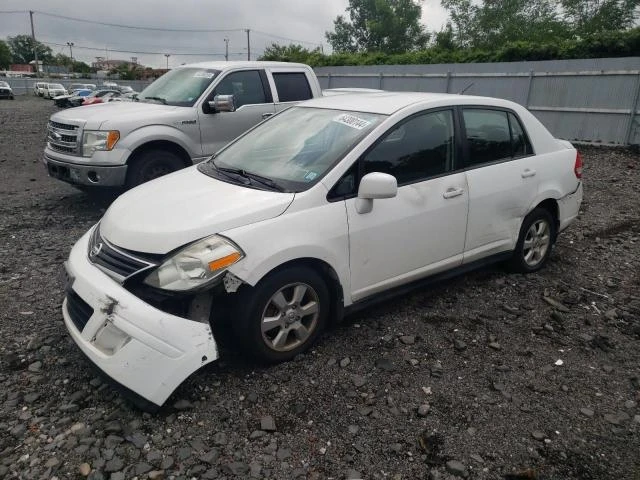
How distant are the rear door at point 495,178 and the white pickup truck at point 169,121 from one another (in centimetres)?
361

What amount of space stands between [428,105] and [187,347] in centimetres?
249

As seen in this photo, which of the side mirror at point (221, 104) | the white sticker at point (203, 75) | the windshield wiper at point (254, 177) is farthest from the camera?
the white sticker at point (203, 75)

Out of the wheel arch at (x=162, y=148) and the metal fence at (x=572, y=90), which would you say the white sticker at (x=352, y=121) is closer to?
the wheel arch at (x=162, y=148)

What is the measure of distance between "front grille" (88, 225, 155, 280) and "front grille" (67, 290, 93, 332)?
0.74 ft

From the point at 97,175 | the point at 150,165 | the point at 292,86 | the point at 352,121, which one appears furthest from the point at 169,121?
the point at 352,121

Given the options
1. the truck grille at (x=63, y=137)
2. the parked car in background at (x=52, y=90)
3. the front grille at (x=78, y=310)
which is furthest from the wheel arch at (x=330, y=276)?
the parked car in background at (x=52, y=90)

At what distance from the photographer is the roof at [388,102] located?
3.74 metres

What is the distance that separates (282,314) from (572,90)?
39.1 ft

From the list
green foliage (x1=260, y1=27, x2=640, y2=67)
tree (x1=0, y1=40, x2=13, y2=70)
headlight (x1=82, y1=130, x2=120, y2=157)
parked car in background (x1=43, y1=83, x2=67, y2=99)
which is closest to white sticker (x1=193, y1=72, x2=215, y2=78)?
headlight (x1=82, y1=130, x2=120, y2=157)

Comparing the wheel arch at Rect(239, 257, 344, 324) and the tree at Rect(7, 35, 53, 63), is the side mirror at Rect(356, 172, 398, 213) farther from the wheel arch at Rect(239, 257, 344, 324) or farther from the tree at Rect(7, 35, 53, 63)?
the tree at Rect(7, 35, 53, 63)

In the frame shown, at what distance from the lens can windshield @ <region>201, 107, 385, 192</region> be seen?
335 cm

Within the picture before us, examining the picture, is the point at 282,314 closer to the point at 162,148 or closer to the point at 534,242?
the point at 534,242

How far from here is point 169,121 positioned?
6.48m

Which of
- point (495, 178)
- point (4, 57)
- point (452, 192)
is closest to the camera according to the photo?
point (452, 192)
